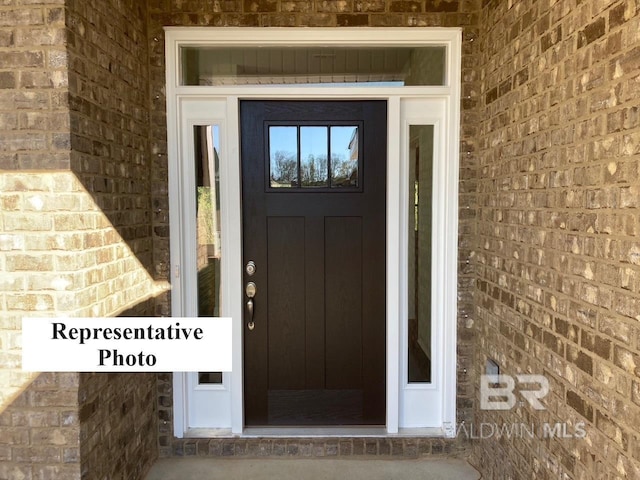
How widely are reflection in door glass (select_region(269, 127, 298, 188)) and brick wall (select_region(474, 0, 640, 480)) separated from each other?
1107 millimetres

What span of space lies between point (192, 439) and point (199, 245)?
1.17 m

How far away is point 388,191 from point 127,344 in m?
1.68

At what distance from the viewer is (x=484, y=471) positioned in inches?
104

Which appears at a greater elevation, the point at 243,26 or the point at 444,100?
the point at 243,26

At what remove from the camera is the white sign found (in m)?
2.00

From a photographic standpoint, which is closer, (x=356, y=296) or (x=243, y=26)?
(x=243, y=26)

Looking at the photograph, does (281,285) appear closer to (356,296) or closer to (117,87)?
(356,296)

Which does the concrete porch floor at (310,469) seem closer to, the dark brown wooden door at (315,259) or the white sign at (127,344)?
the dark brown wooden door at (315,259)

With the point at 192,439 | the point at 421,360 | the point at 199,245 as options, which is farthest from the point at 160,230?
the point at 421,360

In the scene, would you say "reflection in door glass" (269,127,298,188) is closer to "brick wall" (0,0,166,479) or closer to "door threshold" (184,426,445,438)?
"brick wall" (0,0,166,479)

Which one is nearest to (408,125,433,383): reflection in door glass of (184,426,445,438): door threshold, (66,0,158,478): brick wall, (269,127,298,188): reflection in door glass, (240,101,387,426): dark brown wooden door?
(240,101,387,426): dark brown wooden door

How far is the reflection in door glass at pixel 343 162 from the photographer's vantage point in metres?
2.87

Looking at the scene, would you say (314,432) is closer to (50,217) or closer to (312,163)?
(312,163)

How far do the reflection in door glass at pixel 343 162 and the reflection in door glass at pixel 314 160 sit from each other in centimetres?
5
